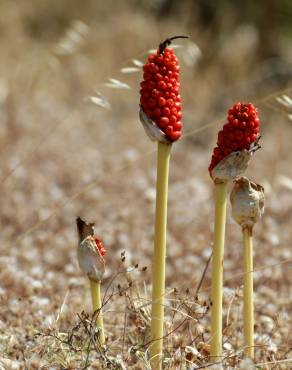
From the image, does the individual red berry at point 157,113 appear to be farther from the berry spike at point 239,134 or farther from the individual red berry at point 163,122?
the berry spike at point 239,134

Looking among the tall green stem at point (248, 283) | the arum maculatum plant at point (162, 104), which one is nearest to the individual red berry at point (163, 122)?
the arum maculatum plant at point (162, 104)

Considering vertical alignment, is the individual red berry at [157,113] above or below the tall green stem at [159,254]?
above

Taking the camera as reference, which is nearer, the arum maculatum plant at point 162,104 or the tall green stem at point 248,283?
the arum maculatum plant at point 162,104

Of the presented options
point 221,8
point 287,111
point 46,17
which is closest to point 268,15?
point 221,8

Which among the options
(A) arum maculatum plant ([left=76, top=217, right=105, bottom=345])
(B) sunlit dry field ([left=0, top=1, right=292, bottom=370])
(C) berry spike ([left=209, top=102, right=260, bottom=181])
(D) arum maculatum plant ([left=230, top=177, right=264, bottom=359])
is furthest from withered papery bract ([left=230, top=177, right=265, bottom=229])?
(A) arum maculatum plant ([left=76, top=217, right=105, bottom=345])

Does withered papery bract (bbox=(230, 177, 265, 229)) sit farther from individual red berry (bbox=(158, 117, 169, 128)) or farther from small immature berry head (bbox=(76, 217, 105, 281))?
small immature berry head (bbox=(76, 217, 105, 281))

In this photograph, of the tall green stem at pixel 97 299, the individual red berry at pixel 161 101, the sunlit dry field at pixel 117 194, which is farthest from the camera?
the sunlit dry field at pixel 117 194

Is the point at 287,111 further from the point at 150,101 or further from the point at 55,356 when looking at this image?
the point at 55,356

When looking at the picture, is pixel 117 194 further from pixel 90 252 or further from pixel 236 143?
pixel 236 143
